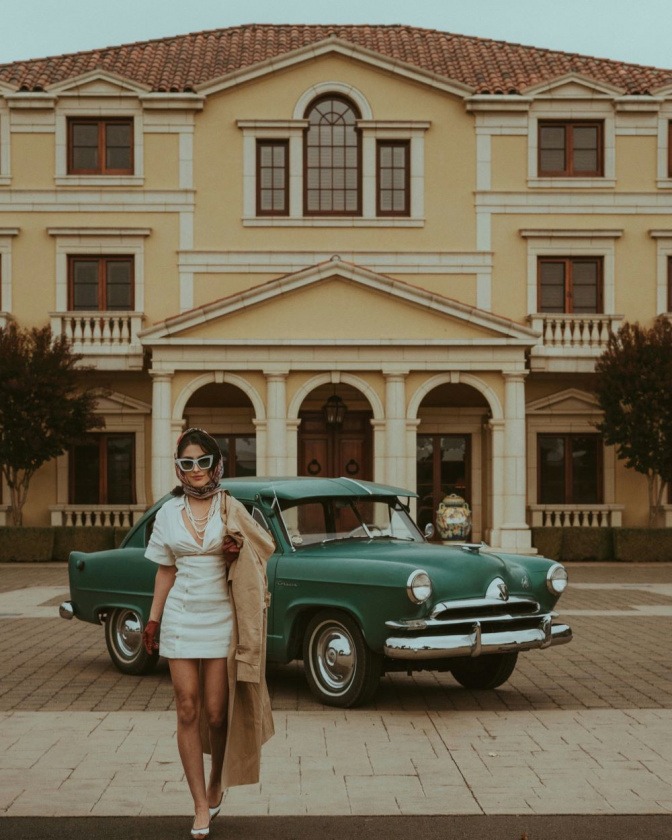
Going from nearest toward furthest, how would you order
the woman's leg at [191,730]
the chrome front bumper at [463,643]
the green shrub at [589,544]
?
the woman's leg at [191,730]
the chrome front bumper at [463,643]
the green shrub at [589,544]

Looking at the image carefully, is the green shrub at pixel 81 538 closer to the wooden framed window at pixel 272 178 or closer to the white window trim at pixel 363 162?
the white window trim at pixel 363 162

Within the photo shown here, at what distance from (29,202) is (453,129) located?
1015 centimetres

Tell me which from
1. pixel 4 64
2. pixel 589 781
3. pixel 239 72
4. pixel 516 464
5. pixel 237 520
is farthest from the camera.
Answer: pixel 4 64

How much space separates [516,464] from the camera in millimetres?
27828

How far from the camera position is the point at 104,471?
3102 cm

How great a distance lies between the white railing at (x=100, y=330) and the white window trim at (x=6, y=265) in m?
1.45

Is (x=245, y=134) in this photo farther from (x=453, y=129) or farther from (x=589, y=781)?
(x=589, y=781)

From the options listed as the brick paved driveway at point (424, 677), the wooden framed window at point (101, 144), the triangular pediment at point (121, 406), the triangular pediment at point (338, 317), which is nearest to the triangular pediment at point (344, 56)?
the wooden framed window at point (101, 144)

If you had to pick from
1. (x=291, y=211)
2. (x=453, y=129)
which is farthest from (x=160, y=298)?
(x=453, y=129)

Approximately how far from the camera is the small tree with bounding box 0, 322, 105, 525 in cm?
2719

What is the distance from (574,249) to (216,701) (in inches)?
1028

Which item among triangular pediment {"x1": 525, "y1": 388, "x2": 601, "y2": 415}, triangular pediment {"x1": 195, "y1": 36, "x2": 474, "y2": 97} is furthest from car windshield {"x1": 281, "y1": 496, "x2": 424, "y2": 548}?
triangular pediment {"x1": 195, "y1": 36, "x2": 474, "y2": 97}

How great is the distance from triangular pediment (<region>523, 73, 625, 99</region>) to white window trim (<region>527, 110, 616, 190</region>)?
237mm

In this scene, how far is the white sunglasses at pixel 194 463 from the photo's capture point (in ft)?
20.9
